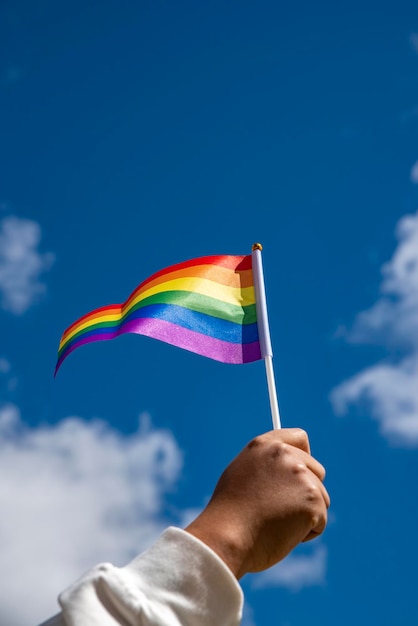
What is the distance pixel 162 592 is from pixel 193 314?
409cm

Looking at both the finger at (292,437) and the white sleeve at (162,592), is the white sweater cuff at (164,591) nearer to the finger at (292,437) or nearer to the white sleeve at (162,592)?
the white sleeve at (162,592)

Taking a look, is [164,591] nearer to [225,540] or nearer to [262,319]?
[225,540]

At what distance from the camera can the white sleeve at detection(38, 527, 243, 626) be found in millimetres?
1631

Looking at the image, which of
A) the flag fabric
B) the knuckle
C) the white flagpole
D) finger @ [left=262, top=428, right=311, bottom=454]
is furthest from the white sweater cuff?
the flag fabric

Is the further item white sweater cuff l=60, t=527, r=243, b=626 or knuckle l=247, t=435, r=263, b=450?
knuckle l=247, t=435, r=263, b=450

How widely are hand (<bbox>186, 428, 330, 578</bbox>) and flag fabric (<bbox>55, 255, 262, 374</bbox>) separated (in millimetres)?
2782

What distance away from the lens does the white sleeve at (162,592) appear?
1631mm

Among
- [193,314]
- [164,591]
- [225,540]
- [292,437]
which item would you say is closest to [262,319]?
[193,314]

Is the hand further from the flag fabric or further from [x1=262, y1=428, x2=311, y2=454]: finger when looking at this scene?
the flag fabric

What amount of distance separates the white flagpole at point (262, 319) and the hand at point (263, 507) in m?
1.59

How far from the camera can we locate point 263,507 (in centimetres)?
217

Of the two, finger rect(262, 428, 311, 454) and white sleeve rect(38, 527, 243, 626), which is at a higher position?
finger rect(262, 428, 311, 454)

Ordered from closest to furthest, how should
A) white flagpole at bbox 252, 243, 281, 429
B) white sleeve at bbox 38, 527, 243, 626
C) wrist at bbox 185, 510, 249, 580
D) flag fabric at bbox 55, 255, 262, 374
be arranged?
1. white sleeve at bbox 38, 527, 243, 626
2. wrist at bbox 185, 510, 249, 580
3. white flagpole at bbox 252, 243, 281, 429
4. flag fabric at bbox 55, 255, 262, 374

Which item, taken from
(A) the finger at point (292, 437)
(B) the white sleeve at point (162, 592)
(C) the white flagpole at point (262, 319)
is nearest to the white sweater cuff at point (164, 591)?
(B) the white sleeve at point (162, 592)
